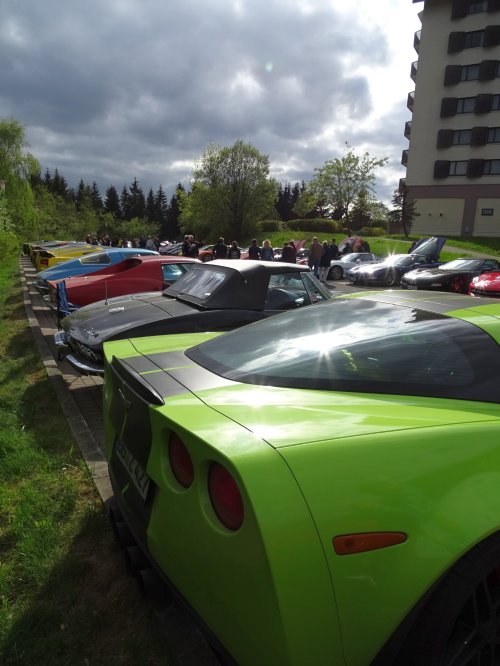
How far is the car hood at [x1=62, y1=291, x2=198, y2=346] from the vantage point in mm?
4629

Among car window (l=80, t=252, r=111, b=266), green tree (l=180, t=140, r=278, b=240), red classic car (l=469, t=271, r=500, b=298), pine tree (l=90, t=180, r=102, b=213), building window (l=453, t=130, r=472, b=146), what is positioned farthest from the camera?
pine tree (l=90, t=180, r=102, b=213)

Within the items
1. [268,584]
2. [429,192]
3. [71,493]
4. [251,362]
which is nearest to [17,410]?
[71,493]

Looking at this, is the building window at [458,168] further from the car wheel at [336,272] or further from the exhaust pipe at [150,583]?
the exhaust pipe at [150,583]

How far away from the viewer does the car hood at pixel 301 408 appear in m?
1.41

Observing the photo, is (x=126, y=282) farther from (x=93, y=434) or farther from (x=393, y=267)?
(x=393, y=267)

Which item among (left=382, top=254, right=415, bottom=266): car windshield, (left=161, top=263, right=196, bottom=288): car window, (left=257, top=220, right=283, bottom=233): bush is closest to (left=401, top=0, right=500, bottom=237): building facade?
(left=257, top=220, right=283, bottom=233): bush

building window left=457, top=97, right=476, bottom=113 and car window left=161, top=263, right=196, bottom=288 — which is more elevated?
building window left=457, top=97, right=476, bottom=113

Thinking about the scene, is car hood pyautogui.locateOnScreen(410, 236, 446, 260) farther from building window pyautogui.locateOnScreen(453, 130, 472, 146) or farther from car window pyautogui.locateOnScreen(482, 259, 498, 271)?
building window pyautogui.locateOnScreen(453, 130, 472, 146)

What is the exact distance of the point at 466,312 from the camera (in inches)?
82.8

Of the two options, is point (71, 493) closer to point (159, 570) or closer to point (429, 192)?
point (159, 570)

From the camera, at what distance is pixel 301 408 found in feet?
5.16

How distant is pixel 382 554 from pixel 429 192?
47059 millimetres

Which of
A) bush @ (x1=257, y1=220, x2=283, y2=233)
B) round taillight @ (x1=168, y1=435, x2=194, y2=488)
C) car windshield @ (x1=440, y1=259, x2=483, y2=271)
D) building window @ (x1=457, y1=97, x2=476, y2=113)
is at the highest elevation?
building window @ (x1=457, y1=97, x2=476, y2=113)

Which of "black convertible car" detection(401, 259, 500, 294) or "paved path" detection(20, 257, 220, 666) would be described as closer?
"paved path" detection(20, 257, 220, 666)
